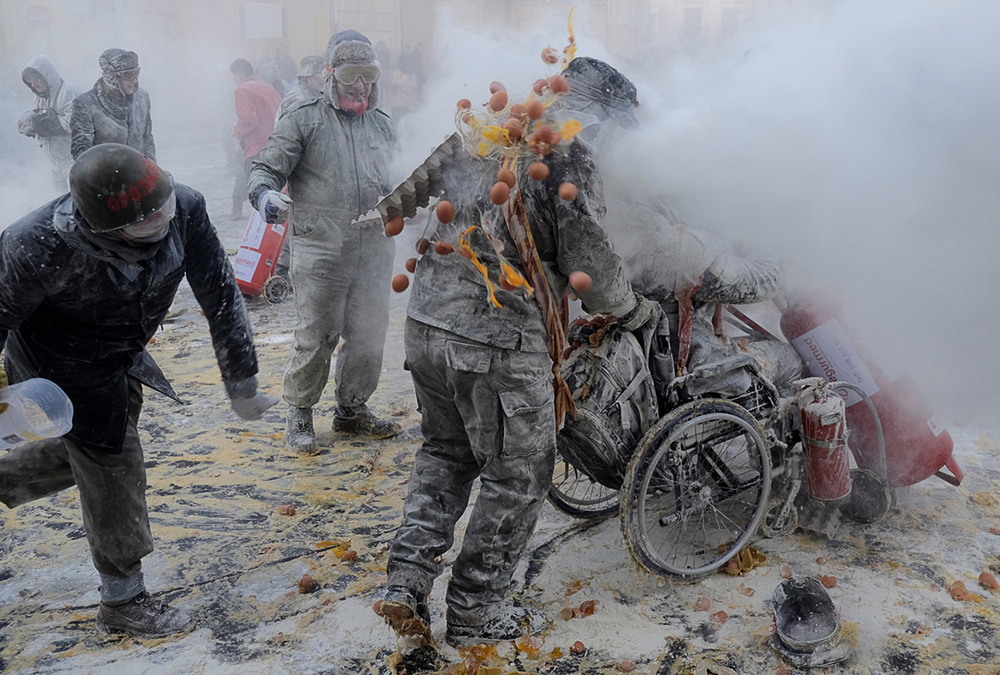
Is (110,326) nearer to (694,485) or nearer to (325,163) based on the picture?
(325,163)

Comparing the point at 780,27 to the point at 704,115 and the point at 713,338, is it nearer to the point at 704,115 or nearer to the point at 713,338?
the point at 704,115

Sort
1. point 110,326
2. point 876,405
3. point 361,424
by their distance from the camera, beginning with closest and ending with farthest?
1. point 110,326
2. point 876,405
3. point 361,424

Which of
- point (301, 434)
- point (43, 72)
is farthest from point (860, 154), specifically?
point (43, 72)

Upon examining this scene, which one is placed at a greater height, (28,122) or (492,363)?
(28,122)

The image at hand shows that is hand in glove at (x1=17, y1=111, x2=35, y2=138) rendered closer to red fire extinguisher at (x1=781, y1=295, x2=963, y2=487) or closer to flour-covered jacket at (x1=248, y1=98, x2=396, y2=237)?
flour-covered jacket at (x1=248, y1=98, x2=396, y2=237)

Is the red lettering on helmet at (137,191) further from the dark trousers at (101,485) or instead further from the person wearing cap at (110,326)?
the dark trousers at (101,485)

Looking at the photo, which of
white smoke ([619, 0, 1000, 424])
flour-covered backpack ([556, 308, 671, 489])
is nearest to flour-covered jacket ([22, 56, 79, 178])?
flour-covered backpack ([556, 308, 671, 489])

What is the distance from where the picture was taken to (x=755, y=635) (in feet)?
10.1

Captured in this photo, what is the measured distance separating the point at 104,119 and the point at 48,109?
1.66 meters

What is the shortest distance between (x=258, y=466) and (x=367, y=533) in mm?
972

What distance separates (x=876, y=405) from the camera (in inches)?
146

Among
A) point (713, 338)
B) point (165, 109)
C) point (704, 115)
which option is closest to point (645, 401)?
point (713, 338)

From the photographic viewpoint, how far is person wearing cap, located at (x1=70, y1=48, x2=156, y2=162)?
7172 millimetres

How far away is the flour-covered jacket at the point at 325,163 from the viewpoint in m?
4.32
